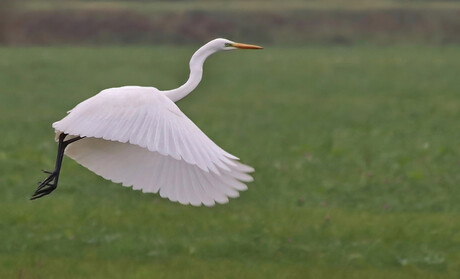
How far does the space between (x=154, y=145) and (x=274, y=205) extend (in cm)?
629

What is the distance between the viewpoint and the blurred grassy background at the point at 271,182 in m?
9.26

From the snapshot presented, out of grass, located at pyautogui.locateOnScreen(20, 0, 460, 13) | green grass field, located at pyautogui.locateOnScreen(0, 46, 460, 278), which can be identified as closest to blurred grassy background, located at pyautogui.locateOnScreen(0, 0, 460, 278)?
green grass field, located at pyautogui.locateOnScreen(0, 46, 460, 278)

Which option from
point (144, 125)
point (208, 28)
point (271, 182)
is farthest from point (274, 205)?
point (208, 28)

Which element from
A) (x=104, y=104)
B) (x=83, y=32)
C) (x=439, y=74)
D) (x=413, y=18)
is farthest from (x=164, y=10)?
(x=104, y=104)

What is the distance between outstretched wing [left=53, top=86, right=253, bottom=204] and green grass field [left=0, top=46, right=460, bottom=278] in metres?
1.56

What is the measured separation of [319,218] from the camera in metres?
10.7

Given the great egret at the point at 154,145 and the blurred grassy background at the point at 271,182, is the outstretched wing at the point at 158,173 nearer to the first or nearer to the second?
the great egret at the point at 154,145

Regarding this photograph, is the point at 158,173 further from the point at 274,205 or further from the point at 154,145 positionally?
the point at 274,205

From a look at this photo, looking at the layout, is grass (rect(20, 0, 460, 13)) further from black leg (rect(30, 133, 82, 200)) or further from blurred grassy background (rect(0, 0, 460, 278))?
black leg (rect(30, 133, 82, 200))

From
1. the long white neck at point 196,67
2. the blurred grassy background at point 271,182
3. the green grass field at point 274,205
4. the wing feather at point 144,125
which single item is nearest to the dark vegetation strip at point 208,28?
the blurred grassy background at point 271,182

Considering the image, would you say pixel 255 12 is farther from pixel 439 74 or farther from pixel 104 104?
pixel 104 104

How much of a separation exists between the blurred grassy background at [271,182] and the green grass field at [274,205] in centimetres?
2

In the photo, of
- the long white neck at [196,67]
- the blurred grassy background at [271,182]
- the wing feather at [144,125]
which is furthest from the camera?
the blurred grassy background at [271,182]

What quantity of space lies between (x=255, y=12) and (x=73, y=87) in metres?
30.5
